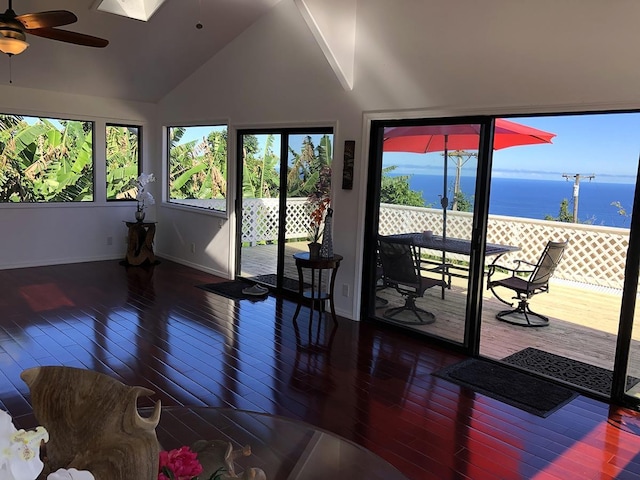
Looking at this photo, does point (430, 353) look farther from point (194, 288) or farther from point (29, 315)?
point (29, 315)

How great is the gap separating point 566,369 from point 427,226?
5.44 ft

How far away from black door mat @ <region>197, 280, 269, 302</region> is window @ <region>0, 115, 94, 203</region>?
2.66 metres

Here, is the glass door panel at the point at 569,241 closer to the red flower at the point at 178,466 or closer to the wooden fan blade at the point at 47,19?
the wooden fan blade at the point at 47,19

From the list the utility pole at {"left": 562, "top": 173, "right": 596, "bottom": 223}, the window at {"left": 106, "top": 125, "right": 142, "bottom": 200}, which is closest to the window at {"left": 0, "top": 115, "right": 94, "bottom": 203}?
the window at {"left": 106, "top": 125, "right": 142, "bottom": 200}

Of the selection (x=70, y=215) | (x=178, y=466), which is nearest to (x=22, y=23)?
(x=178, y=466)

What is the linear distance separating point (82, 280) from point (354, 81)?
417 cm

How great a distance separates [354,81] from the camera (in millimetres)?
5289

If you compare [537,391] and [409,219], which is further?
[409,219]

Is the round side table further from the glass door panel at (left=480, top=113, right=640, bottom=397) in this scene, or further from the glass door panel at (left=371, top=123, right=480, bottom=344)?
the glass door panel at (left=480, top=113, right=640, bottom=397)

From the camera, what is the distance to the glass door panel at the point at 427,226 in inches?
182

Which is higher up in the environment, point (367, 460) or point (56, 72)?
point (56, 72)

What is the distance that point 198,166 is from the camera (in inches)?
304

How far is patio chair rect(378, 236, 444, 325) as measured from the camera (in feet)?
16.5

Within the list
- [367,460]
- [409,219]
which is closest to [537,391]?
[409,219]
